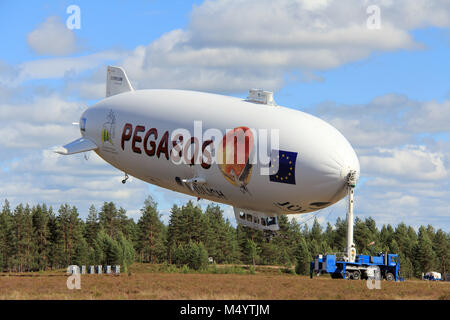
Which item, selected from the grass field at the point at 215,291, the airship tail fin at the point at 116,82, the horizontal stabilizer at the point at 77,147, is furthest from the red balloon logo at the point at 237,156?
the airship tail fin at the point at 116,82

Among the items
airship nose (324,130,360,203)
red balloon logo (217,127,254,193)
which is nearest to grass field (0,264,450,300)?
airship nose (324,130,360,203)

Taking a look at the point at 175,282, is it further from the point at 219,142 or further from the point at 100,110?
the point at 100,110

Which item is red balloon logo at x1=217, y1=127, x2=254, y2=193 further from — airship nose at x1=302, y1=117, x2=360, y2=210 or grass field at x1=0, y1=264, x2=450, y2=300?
grass field at x1=0, y1=264, x2=450, y2=300

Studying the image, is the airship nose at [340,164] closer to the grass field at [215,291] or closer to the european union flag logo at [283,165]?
the european union flag logo at [283,165]

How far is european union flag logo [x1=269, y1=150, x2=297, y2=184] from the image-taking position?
1770 inches

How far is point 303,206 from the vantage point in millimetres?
47844

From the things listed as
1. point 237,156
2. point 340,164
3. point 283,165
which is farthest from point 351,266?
point 237,156

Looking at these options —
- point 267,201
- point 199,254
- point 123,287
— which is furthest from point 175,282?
point 199,254

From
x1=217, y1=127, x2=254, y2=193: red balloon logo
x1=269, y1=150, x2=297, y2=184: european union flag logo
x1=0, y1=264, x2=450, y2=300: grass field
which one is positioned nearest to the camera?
x1=0, y1=264, x2=450, y2=300: grass field

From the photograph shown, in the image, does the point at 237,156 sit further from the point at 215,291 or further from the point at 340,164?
the point at 215,291

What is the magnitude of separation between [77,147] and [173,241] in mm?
89305

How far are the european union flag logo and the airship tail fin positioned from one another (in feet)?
91.0

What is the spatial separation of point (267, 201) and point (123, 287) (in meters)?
11.8
